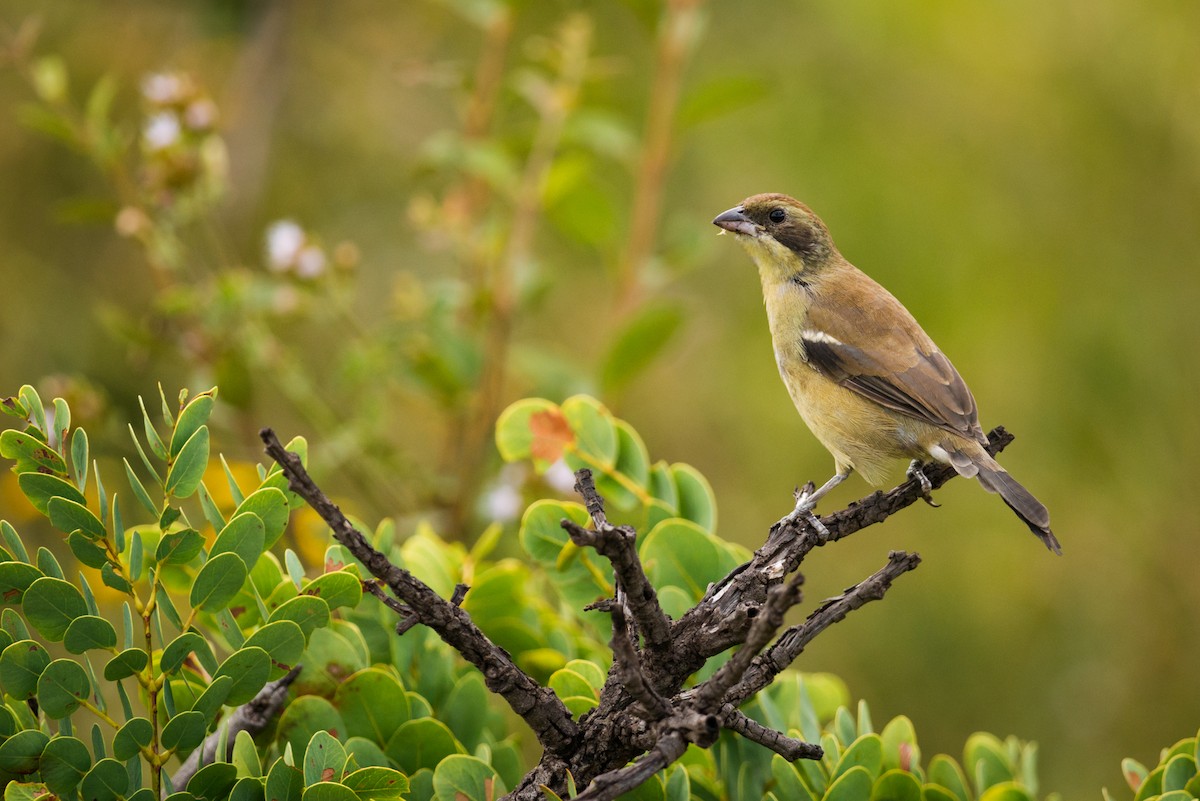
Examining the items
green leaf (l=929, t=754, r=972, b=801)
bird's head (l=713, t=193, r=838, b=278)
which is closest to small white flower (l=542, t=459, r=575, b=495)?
bird's head (l=713, t=193, r=838, b=278)

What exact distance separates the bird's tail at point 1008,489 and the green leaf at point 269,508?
1.51 meters

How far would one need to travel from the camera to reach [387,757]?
6.03 feet

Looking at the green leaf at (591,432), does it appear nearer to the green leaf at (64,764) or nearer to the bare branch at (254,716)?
the bare branch at (254,716)

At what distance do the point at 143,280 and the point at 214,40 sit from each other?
1.20 metres

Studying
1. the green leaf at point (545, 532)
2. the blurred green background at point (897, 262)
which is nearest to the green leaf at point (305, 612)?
the green leaf at point (545, 532)

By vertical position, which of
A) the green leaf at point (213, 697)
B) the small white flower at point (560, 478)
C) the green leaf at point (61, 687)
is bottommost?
the green leaf at point (213, 697)

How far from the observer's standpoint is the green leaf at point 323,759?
1496mm

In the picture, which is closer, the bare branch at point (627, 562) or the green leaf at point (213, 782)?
the bare branch at point (627, 562)

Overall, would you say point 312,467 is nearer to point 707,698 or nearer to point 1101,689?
point 707,698

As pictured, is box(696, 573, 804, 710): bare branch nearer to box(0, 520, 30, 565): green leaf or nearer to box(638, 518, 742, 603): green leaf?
box(638, 518, 742, 603): green leaf

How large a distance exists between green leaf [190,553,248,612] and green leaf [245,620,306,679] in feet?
0.23

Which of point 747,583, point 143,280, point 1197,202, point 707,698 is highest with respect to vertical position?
point 143,280

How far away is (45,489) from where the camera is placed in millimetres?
1498

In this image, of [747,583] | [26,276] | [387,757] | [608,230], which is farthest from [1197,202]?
[26,276]
